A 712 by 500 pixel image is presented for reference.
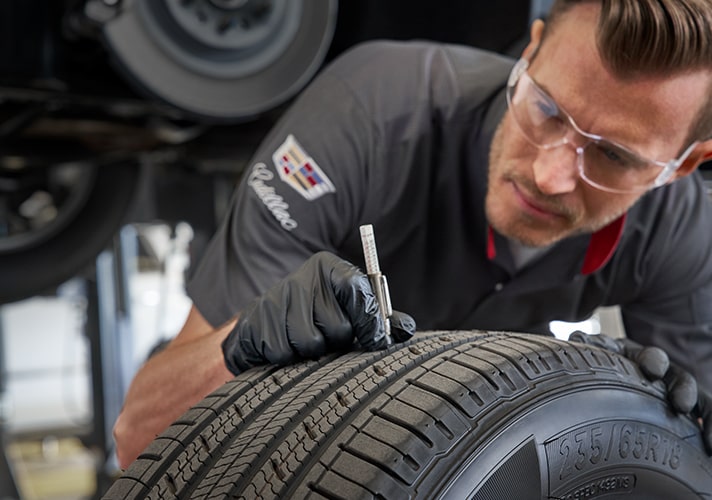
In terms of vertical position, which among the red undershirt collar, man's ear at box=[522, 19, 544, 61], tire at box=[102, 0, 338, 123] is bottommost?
the red undershirt collar

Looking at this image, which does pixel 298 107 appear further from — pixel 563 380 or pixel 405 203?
pixel 563 380

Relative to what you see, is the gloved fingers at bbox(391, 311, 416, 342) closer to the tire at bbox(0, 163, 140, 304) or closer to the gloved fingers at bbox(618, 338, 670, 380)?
the gloved fingers at bbox(618, 338, 670, 380)

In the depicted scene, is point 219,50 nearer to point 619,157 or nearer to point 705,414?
point 619,157

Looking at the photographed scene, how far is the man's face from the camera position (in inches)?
33.3

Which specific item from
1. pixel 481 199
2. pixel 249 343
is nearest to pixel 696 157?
pixel 481 199

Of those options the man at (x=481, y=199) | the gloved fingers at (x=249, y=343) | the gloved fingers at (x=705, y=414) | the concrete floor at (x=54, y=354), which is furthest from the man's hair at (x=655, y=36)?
the concrete floor at (x=54, y=354)

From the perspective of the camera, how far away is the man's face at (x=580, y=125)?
2.78 ft

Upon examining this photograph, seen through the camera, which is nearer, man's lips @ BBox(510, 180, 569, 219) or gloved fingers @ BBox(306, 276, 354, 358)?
gloved fingers @ BBox(306, 276, 354, 358)

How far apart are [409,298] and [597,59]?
16.2 inches

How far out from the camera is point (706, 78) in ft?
2.84

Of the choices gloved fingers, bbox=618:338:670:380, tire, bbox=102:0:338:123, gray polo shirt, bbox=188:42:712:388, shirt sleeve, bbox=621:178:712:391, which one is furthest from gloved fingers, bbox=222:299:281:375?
shirt sleeve, bbox=621:178:712:391

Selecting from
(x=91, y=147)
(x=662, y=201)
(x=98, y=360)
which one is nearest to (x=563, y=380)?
(x=662, y=201)

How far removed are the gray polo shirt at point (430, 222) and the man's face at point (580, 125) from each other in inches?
3.0

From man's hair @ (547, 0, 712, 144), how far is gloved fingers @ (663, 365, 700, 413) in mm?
336
